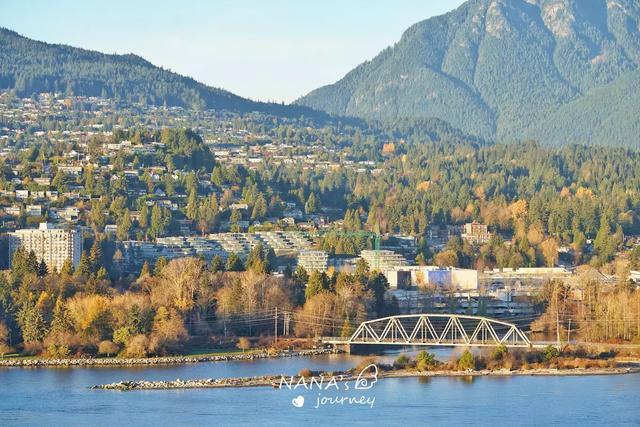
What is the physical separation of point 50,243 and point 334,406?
46706 mm

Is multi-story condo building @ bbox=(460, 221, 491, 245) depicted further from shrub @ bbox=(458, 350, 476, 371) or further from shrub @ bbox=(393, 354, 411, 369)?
shrub @ bbox=(458, 350, 476, 371)

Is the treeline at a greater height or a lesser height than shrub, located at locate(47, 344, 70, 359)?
greater

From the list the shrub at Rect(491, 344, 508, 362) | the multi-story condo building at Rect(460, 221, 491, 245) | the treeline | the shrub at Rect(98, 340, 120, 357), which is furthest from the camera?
the multi-story condo building at Rect(460, 221, 491, 245)

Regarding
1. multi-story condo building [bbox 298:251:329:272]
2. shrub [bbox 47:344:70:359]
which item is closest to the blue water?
shrub [bbox 47:344:70:359]

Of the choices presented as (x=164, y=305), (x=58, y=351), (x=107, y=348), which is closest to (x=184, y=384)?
(x=107, y=348)

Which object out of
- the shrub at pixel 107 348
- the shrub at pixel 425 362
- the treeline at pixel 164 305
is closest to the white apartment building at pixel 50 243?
the treeline at pixel 164 305

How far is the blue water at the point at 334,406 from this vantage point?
56.2 metres

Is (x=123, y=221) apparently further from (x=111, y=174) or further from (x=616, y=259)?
(x=616, y=259)

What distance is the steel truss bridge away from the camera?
73.8 metres

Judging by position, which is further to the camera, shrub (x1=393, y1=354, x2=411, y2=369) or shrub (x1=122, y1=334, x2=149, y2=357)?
shrub (x1=122, y1=334, x2=149, y2=357)

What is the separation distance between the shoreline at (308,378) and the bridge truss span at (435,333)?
5429 millimetres

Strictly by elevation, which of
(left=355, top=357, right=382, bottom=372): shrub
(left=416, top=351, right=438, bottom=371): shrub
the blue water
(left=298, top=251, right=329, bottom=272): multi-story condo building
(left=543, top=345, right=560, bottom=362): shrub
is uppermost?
(left=298, top=251, right=329, bottom=272): multi-story condo building

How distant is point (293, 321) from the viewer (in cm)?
8044

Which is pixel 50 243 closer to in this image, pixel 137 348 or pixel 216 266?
pixel 216 266
